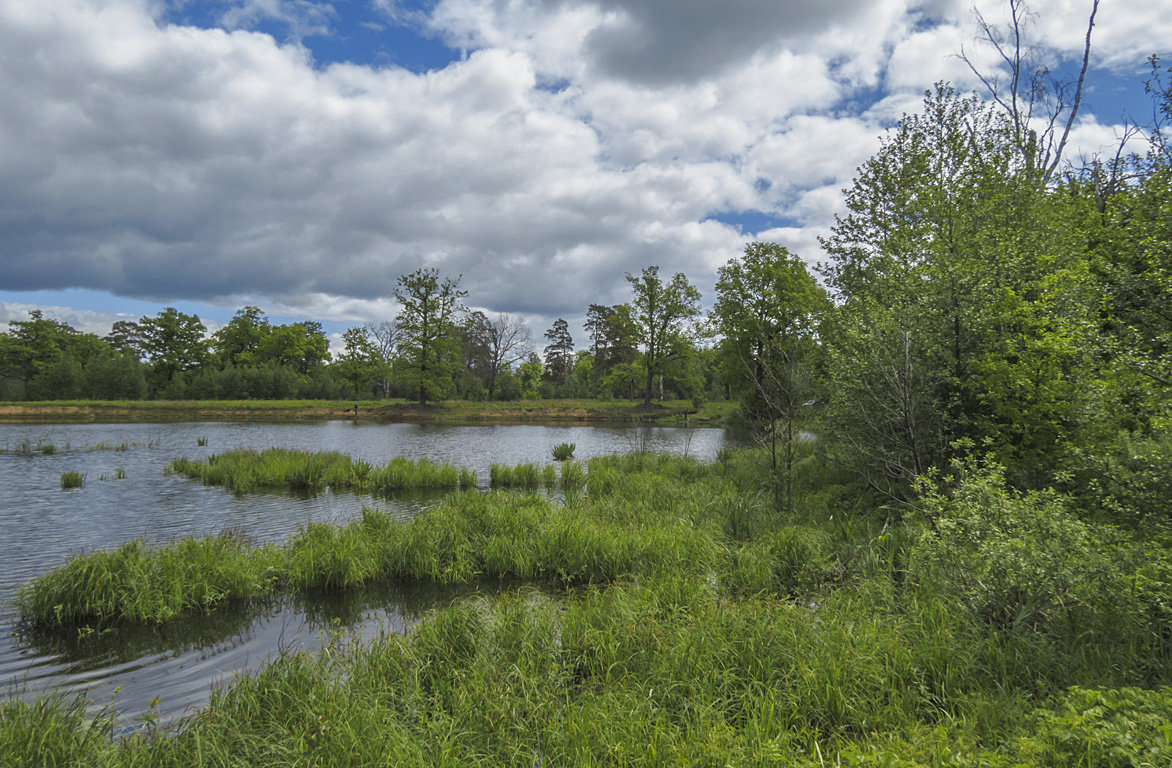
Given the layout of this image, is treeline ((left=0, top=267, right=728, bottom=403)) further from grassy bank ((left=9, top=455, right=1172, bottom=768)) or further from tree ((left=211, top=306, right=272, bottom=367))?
grassy bank ((left=9, top=455, right=1172, bottom=768))

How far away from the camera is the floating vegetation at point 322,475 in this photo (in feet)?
56.3

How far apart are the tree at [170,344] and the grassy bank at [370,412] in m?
17.3

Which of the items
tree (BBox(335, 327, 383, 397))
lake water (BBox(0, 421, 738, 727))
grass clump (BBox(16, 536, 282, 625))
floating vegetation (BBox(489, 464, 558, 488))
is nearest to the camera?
lake water (BBox(0, 421, 738, 727))

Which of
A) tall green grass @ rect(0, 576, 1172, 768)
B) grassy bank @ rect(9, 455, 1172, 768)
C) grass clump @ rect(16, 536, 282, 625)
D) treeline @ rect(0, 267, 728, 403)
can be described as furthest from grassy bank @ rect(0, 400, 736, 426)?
tall green grass @ rect(0, 576, 1172, 768)

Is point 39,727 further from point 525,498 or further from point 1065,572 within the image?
point 525,498

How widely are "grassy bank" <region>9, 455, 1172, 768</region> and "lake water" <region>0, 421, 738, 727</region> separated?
619mm

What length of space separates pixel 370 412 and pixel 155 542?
4742 centimetres

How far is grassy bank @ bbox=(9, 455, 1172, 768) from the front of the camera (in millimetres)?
3730

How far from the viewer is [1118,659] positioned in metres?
4.46

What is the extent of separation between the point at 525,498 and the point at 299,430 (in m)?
31.9

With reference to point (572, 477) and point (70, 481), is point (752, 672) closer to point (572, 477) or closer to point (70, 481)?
point (572, 477)

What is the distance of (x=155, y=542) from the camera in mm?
10219

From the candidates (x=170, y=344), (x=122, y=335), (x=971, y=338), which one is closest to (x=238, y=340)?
(x=170, y=344)

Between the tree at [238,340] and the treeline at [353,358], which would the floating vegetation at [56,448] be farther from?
the tree at [238,340]
